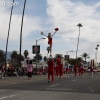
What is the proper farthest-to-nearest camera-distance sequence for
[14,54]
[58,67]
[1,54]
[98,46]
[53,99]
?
[98,46] → [14,54] → [1,54] → [58,67] → [53,99]

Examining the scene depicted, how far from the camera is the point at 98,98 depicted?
504 inches

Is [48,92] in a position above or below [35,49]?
below

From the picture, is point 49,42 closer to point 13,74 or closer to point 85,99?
point 85,99

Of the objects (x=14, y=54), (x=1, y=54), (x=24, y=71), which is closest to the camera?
(x=24, y=71)

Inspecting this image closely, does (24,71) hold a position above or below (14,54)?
below

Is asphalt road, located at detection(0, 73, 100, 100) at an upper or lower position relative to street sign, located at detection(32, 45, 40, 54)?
lower

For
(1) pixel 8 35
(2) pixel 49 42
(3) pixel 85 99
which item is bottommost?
(3) pixel 85 99

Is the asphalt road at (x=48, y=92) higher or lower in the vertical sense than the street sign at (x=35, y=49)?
lower

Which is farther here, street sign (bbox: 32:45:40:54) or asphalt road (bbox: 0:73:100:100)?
street sign (bbox: 32:45:40:54)

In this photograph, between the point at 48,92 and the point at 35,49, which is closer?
the point at 48,92

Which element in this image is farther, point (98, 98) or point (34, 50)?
point (34, 50)

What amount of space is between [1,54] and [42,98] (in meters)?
116

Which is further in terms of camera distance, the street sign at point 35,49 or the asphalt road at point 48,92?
the street sign at point 35,49

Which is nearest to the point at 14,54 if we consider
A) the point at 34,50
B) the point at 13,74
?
the point at 34,50
